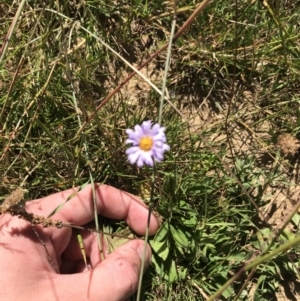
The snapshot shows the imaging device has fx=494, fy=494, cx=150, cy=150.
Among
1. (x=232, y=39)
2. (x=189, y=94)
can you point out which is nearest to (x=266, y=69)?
(x=232, y=39)

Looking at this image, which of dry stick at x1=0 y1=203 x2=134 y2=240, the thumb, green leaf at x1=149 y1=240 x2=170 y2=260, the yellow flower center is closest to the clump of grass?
green leaf at x1=149 y1=240 x2=170 y2=260

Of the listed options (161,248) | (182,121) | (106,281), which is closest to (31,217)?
(106,281)

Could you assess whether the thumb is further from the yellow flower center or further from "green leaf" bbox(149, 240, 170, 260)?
the yellow flower center

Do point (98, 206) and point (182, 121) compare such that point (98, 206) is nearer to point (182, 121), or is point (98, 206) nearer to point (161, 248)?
point (161, 248)

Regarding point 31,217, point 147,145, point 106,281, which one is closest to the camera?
point 147,145

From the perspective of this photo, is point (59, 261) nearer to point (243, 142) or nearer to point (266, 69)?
point (243, 142)

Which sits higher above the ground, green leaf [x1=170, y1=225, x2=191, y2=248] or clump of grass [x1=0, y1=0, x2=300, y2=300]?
clump of grass [x1=0, y1=0, x2=300, y2=300]

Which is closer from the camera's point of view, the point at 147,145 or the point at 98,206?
the point at 147,145
